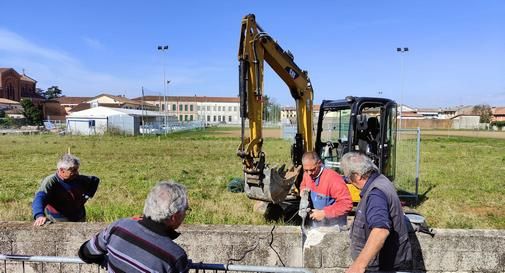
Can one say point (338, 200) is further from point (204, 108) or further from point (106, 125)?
point (204, 108)

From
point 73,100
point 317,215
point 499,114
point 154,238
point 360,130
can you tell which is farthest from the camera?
point 73,100

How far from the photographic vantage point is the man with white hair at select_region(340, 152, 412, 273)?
9.52 feet

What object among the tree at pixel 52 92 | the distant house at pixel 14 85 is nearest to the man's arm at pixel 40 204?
the distant house at pixel 14 85

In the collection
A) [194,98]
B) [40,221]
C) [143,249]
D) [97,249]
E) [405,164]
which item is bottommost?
[405,164]

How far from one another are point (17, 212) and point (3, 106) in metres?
97.7

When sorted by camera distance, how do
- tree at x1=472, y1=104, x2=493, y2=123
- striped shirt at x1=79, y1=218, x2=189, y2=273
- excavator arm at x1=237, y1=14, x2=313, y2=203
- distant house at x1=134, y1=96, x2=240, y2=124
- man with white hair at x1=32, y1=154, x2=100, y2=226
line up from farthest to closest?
distant house at x1=134, y1=96, x2=240, y2=124, tree at x1=472, y1=104, x2=493, y2=123, excavator arm at x1=237, y1=14, x2=313, y2=203, man with white hair at x1=32, y1=154, x2=100, y2=226, striped shirt at x1=79, y1=218, x2=189, y2=273

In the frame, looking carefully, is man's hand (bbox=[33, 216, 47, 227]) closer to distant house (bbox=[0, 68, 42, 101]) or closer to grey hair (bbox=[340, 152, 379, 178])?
grey hair (bbox=[340, 152, 379, 178])

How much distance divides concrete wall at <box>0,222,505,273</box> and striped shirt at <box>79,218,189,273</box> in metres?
2.20

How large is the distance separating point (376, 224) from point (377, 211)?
9cm

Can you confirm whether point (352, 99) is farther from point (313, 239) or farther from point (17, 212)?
point (17, 212)

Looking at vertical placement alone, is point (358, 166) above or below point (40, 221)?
above

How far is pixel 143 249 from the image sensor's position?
2.25m

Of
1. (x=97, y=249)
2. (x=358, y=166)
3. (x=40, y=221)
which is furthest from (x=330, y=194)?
(x=40, y=221)

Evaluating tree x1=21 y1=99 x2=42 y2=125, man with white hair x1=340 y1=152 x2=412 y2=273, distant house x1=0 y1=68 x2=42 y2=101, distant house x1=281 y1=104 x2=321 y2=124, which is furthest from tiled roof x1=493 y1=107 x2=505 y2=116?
man with white hair x1=340 y1=152 x2=412 y2=273
